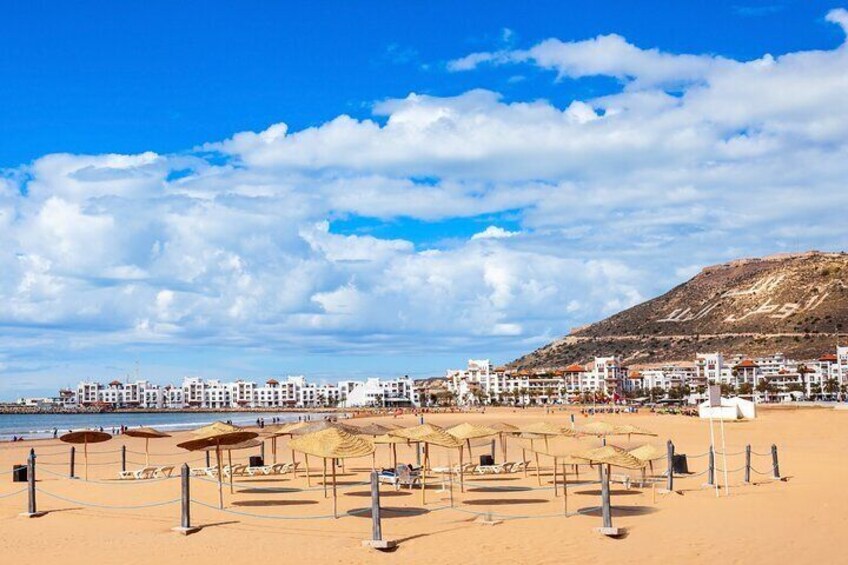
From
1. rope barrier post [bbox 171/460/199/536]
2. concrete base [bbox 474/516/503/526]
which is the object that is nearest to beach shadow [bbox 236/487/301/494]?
rope barrier post [bbox 171/460/199/536]

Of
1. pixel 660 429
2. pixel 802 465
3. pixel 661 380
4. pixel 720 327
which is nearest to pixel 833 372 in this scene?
pixel 661 380

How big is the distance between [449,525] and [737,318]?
158203 mm

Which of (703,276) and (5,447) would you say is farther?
(703,276)

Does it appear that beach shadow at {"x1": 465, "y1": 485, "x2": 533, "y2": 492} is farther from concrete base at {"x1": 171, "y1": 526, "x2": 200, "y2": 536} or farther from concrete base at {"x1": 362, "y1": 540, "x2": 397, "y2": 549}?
concrete base at {"x1": 171, "y1": 526, "x2": 200, "y2": 536}

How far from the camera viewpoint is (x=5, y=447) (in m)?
49.0

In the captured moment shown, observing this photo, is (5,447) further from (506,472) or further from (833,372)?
(833,372)

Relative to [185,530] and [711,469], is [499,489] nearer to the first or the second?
[711,469]

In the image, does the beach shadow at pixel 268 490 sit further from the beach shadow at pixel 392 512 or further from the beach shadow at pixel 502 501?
the beach shadow at pixel 502 501

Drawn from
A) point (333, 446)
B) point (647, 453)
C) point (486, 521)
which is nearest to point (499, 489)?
point (647, 453)

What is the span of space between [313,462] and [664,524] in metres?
16.0

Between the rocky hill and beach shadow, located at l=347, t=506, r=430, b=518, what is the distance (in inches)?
5157

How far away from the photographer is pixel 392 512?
55.6 feet

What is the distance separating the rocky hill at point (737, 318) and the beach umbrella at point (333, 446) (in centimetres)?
13256

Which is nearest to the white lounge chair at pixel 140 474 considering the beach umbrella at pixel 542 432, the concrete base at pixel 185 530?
the concrete base at pixel 185 530
